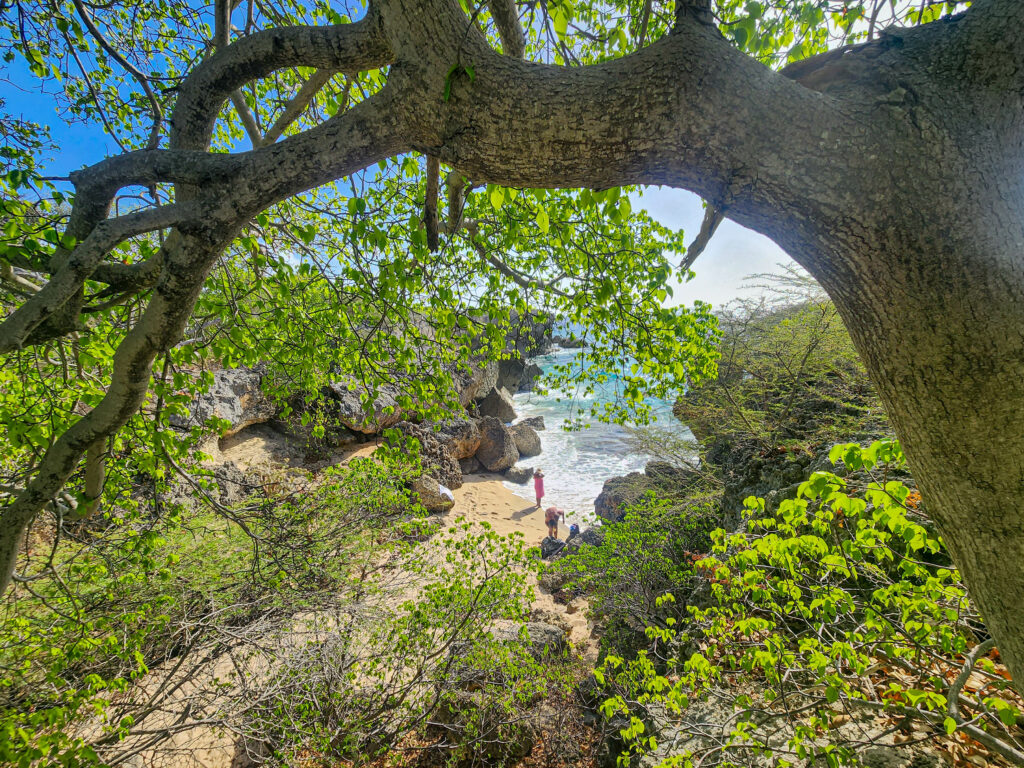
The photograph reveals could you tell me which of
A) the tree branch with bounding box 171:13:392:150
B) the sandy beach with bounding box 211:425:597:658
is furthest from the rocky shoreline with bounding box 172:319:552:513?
the tree branch with bounding box 171:13:392:150

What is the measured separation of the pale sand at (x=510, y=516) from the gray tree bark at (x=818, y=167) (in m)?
8.18

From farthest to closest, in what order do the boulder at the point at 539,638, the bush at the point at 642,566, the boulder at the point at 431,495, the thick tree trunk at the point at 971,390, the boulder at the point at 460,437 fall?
the boulder at the point at 460,437, the boulder at the point at 431,495, the bush at the point at 642,566, the boulder at the point at 539,638, the thick tree trunk at the point at 971,390

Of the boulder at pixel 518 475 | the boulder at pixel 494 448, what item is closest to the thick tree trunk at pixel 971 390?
the boulder at pixel 494 448

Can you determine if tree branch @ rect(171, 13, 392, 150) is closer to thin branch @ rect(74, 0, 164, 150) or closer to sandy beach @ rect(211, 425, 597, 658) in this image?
thin branch @ rect(74, 0, 164, 150)

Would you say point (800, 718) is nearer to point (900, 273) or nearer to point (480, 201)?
point (900, 273)

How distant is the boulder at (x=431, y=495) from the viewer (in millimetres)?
11292

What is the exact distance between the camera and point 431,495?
11633 mm

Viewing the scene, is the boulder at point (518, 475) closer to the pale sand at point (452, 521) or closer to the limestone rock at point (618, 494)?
the pale sand at point (452, 521)

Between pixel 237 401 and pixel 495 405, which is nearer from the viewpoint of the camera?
pixel 237 401

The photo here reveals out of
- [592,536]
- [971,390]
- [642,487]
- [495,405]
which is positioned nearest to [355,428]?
[592,536]

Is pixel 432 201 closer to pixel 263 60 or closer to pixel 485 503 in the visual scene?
pixel 263 60

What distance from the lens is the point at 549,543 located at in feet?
36.2

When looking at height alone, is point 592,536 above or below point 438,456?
below

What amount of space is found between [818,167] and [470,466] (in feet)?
54.9
